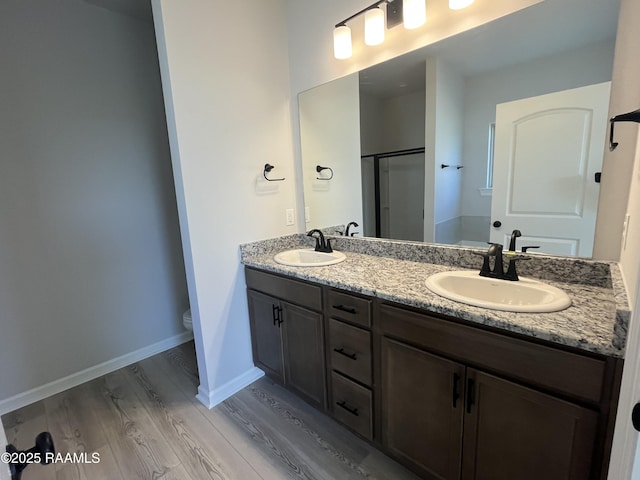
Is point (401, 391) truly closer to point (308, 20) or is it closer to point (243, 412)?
point (243, 412)

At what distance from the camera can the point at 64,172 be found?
6.73 feet

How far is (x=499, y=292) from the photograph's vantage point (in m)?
1.32

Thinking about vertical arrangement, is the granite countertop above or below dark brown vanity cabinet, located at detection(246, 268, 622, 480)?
above

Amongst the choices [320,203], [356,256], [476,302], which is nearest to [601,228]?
[476,302]

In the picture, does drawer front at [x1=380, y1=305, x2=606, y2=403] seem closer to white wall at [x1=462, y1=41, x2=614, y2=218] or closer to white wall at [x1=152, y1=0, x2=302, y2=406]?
white wall at [x1=462, y1=41, x2=614, y2=218]

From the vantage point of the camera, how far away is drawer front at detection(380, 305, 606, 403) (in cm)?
87

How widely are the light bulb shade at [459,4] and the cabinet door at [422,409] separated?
1.48 m

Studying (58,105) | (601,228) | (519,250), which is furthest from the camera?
(58,105)

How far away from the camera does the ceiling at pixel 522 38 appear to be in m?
1.16

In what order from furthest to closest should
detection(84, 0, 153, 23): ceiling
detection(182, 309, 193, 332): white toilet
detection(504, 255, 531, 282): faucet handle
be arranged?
detection(182, 309, 193, 332): white toilet
detection(84, 0, 153, 23): ceiling
detection(504, 255, 531, 282): faucet handle

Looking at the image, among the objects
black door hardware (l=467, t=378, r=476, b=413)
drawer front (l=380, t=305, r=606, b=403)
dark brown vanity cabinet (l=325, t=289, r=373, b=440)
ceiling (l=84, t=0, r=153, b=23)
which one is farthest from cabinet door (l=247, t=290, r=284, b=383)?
ceiling (l=84, t=0, r=153, b=23)

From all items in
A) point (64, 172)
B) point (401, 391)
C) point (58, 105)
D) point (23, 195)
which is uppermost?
point (58, 105)

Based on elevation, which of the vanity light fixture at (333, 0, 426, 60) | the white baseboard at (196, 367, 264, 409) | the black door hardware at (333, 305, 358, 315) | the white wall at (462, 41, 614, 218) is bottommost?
the white baseboard at (196, 367, 264, 409)

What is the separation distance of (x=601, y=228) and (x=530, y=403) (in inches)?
29.5
